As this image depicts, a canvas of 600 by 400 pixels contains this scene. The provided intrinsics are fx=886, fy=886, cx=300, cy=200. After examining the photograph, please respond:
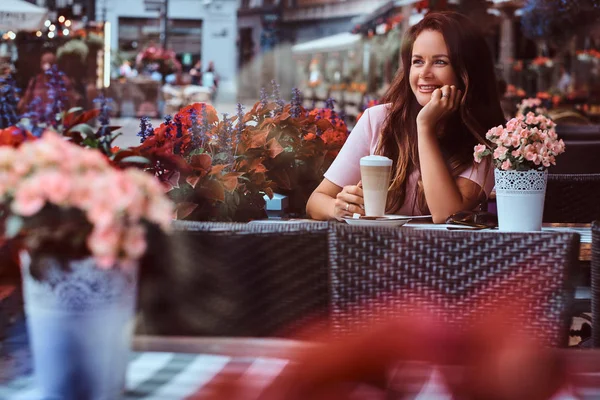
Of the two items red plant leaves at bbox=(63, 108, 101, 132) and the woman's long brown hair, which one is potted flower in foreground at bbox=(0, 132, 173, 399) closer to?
red plant leaves at bbox=(63, 108, 101, 132)

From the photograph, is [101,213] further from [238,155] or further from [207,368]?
[238,155]

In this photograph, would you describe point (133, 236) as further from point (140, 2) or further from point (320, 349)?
point (140, 2)

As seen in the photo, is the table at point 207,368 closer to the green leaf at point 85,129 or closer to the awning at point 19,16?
the green leaf at point 85,129

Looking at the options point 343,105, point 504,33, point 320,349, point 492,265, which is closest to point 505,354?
point 320,349

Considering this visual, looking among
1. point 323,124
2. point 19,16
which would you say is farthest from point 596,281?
point 19,16

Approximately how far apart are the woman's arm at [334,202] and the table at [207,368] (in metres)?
1.01

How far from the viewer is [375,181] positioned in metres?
2.15

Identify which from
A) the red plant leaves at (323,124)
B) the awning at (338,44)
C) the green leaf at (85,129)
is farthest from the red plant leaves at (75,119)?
the awning at (338,44)

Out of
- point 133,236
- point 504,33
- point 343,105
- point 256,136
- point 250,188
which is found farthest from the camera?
point 343,105

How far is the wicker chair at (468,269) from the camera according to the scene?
5.47 feet

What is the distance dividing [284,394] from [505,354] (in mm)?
343

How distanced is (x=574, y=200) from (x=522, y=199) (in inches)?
49.7

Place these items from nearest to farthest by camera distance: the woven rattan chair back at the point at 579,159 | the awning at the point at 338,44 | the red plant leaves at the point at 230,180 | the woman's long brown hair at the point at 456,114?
the red plant leaves at the point at 230,180 → the woman's long brown hair at the point at 456,114 → the woven rattan chair back at the point at 579,159 → the awning at the point at 338,44

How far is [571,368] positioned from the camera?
131cm
